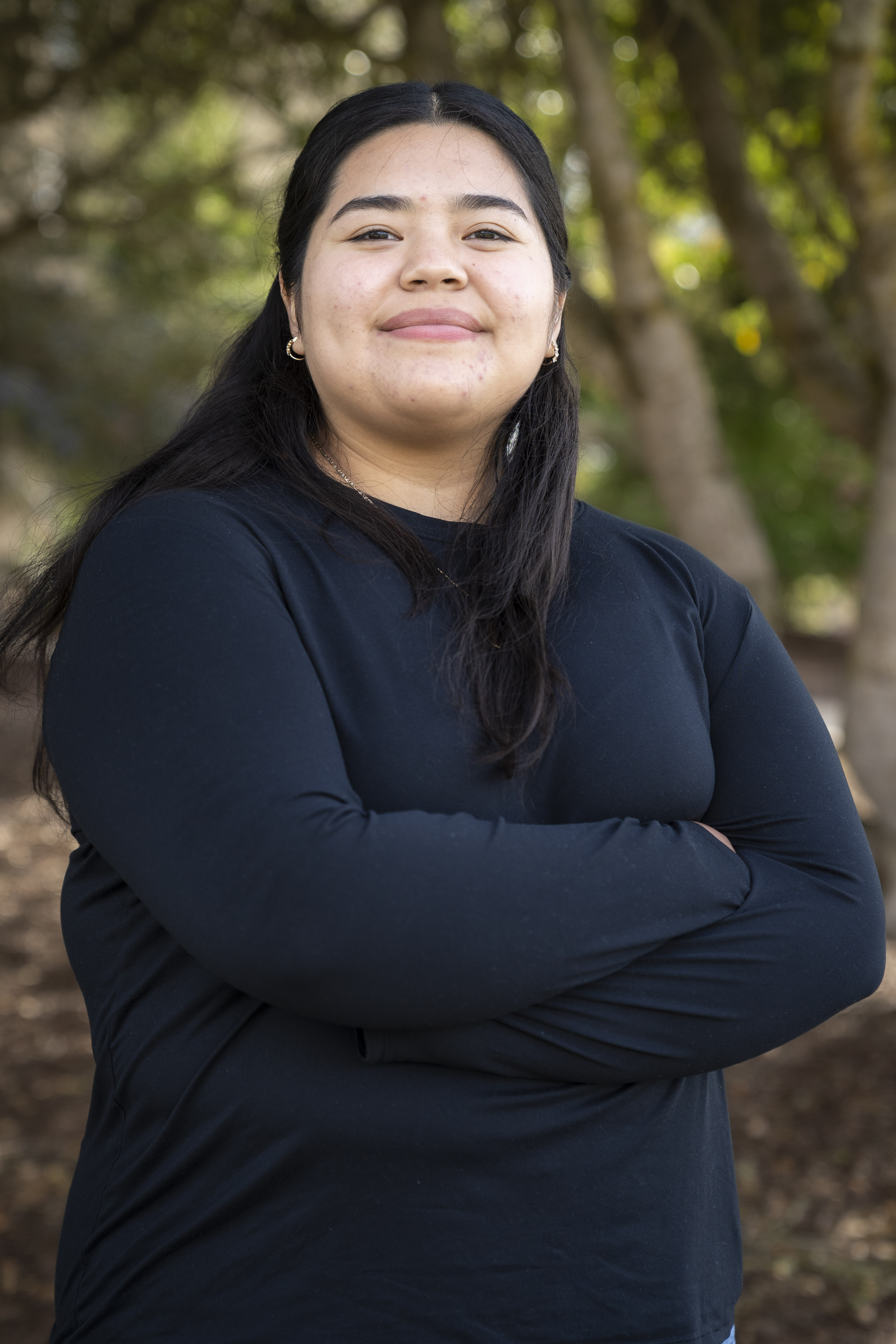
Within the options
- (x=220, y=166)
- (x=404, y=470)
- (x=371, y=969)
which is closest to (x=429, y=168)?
(x=404, y=470)

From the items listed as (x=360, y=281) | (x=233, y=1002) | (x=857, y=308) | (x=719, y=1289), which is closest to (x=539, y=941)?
(x=233, y=1002)

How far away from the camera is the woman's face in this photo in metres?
1.61

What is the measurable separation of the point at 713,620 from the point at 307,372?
741 millimetres

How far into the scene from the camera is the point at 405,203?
1.67 m

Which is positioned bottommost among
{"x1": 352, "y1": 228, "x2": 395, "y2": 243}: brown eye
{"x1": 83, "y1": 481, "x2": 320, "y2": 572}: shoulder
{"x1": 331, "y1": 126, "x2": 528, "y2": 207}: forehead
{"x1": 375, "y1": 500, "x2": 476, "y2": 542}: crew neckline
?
{"x1": 375, "y1": 500, "x2": 476, "y2": 542}: crew neckline

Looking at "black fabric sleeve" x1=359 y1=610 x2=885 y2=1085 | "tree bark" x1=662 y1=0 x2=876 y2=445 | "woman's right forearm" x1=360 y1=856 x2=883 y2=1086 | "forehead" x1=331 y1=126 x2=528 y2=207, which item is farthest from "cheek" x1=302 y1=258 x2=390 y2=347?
"tree bark" x1=662 y1=0 x2=876 y2=445

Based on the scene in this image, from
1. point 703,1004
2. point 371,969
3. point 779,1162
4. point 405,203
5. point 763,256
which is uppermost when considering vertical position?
point 405,203

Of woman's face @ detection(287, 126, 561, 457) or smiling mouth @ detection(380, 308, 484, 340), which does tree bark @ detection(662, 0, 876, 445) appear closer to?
woman's face @ detection(287, 126, 561, 457)

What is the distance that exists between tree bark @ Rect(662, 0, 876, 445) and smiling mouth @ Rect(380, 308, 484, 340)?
3342 millimetres

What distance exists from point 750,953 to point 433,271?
995mm

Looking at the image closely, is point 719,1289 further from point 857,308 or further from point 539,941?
point 857,308

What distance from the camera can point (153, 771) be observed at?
1.32m

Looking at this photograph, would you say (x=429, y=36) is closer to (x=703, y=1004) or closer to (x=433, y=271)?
(x=433, y=271)

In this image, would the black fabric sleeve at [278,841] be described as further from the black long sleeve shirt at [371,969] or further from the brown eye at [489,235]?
the brown eye at [489,235]
